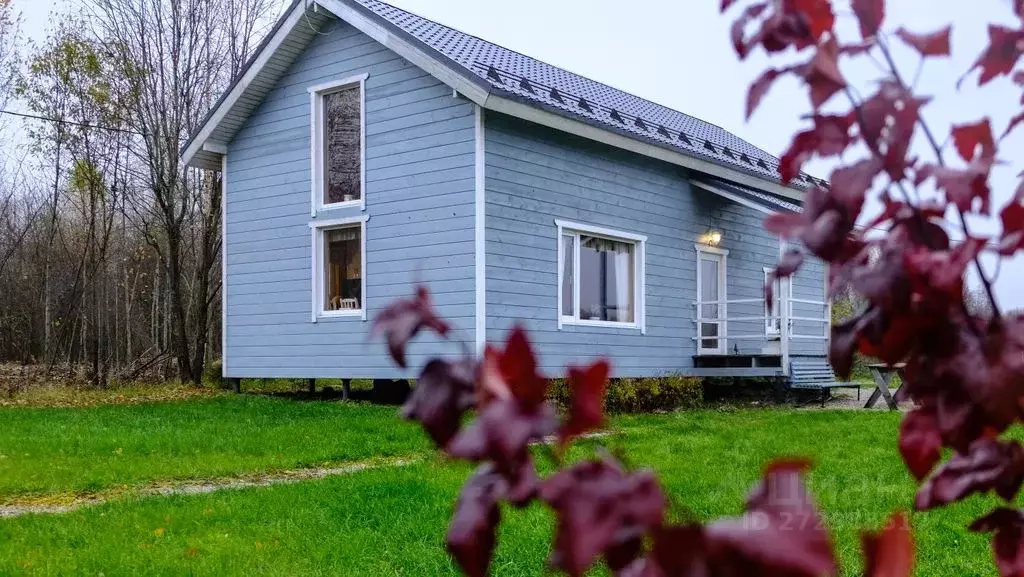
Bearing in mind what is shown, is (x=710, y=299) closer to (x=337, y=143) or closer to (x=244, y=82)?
(x=337, y=143)

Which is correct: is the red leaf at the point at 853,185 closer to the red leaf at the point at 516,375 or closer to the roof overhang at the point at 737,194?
the red leaf at the point at 516,375

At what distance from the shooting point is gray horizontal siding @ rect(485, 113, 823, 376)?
32.2 feet

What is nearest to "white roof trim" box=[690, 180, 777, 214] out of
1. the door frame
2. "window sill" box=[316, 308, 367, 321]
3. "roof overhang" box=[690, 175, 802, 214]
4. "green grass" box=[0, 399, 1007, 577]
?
"roof overhang" box=[690, 175, 802, 214]

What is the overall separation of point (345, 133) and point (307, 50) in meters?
1.33

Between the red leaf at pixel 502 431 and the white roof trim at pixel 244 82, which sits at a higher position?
the white roof trim at pixel 244 82

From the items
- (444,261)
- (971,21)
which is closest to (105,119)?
(444,261)

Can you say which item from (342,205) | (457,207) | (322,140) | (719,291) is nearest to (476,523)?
(457,207)

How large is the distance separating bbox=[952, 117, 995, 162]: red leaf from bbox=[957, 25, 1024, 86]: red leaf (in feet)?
0.28

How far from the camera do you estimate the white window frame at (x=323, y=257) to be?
1071 centimetres

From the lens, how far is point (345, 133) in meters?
11.1

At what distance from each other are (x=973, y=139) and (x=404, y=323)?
73 centimetres

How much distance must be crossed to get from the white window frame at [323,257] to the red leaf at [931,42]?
9.86 meters

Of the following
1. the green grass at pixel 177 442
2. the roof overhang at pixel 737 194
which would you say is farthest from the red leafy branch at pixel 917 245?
the roof overhang at pixel 737 194

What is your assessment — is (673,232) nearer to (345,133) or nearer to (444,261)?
(444,261)
